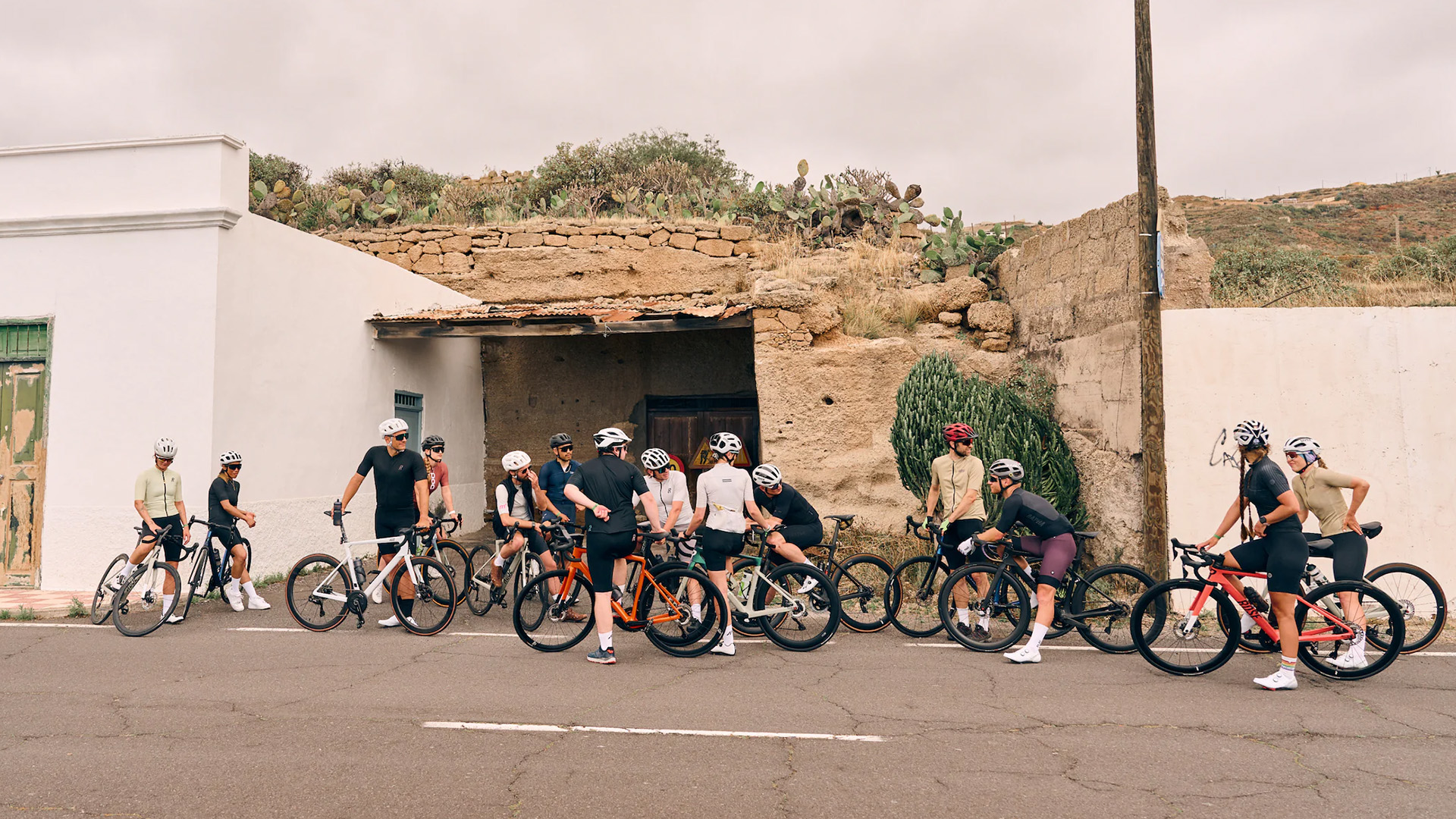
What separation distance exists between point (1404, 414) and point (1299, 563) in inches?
178

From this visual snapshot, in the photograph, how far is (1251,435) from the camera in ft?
22.2

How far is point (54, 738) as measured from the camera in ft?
17.4

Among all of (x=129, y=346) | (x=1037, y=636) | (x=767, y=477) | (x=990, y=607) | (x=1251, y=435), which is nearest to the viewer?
(x=1251, y=435)

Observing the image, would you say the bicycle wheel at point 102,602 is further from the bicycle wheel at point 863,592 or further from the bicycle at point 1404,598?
the bicycle at point 1404,598

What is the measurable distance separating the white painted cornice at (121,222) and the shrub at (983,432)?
8.33 meters

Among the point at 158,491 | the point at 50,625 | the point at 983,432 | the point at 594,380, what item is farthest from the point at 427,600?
the point at 594,380

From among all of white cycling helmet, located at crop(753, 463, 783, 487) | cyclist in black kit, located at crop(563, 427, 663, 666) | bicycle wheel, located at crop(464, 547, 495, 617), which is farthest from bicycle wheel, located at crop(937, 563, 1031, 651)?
bicycle wheel, located at crop(464, 547, 495, 617)

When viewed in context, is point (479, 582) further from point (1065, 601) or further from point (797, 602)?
point (1065, 601)

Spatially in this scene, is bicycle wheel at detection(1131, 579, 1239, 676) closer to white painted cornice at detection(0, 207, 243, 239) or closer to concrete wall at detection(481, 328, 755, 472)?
concrete wall at detection(481, 328, 755, 472)

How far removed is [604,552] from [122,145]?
847 cm

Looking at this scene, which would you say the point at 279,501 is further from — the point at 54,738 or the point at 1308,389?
the point at 1308,389

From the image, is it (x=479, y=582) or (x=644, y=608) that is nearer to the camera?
(x=644, y=608)

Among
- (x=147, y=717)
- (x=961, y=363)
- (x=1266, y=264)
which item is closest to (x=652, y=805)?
(x=147, y=717)

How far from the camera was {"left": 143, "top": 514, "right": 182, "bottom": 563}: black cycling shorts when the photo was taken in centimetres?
923
